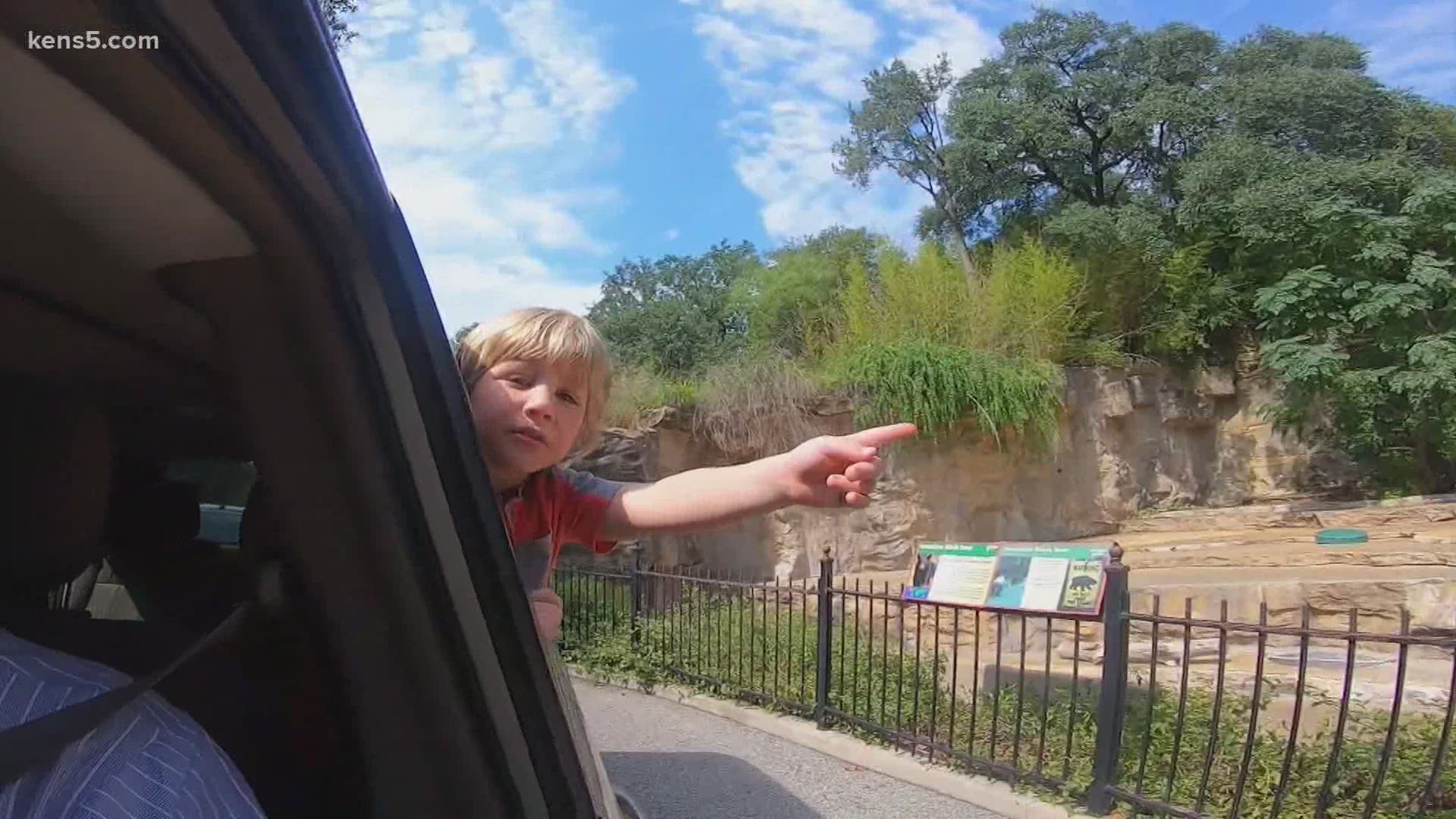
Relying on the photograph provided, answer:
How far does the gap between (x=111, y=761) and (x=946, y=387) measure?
12.4 meters

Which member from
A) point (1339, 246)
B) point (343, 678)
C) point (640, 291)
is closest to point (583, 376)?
point (343, 678)

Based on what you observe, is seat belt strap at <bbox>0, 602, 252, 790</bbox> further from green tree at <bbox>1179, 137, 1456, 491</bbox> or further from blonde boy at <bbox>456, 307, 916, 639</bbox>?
green tree at <bbox>1179, 137, 1456, 491</bbox>

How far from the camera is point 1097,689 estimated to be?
582cm

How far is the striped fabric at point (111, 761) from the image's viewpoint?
2.36 ft

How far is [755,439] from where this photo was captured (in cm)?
1217

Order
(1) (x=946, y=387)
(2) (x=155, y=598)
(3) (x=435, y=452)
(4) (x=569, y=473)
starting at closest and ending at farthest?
(3) (x=435, y=452)
(2) (x=155, y=598)
(4) (x=569, y=473)
(1) (x=946, y=387)

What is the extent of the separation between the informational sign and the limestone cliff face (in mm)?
5134

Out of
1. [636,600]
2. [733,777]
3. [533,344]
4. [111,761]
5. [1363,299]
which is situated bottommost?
[733,777]

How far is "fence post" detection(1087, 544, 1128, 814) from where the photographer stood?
4.10 metres

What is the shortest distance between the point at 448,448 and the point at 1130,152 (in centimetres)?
2134

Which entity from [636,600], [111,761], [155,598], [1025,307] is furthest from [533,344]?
[1025,307]

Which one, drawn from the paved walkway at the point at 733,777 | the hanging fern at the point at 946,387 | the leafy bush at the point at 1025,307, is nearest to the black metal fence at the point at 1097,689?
the paved walkway at the point at 733,777

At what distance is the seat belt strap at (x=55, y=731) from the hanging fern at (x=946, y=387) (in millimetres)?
11810

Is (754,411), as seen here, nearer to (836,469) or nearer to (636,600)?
(636,600)
